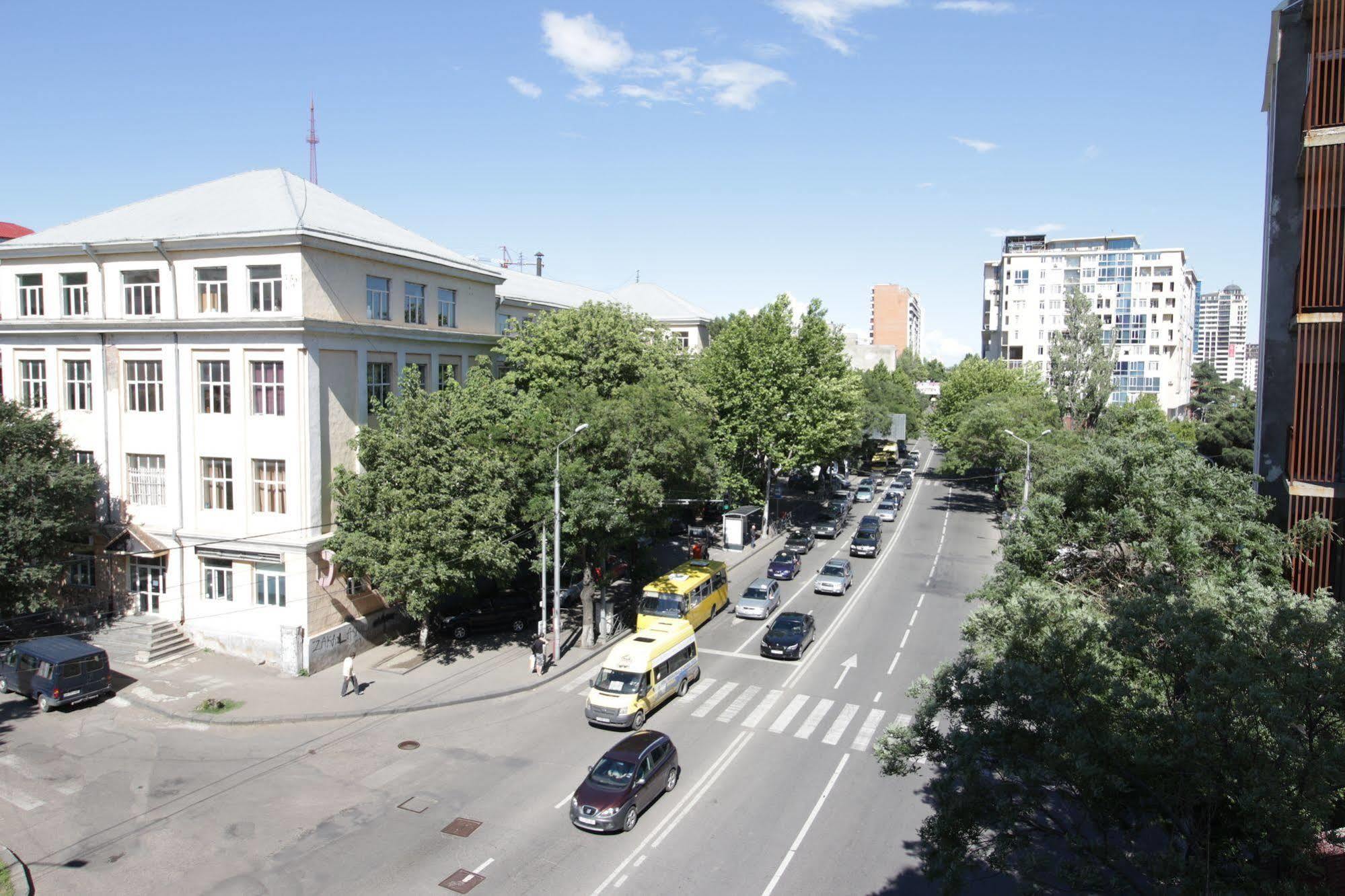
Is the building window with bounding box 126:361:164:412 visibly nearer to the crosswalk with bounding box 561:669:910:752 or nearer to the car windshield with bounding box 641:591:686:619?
the crosswalk with bounding box 561:669:910:752

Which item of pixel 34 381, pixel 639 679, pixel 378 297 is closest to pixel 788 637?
pixel 639 679

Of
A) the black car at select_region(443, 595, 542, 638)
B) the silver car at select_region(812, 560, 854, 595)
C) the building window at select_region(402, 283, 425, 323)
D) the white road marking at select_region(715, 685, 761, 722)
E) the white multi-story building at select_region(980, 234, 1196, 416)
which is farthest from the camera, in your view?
the white multi-story building at select_region(980, 234, 1196, 416)

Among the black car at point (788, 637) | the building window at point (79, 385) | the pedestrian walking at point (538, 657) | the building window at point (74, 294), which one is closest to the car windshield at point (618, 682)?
the pedestrian walking at point (538, 657)

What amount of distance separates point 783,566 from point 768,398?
1078 centimetres

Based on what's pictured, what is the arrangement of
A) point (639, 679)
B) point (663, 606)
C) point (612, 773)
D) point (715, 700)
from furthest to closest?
point (663, 606)
point (715, 700)
point (639, 679)
point (612, 773)

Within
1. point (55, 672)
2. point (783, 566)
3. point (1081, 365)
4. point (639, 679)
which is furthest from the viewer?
point (1081, 365)

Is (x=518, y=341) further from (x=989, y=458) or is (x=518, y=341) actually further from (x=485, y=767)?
(x=989, y=458)

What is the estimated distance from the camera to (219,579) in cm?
2992

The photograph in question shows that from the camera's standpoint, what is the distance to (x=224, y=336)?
2900 cm

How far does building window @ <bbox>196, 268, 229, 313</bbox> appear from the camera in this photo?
29.2 m

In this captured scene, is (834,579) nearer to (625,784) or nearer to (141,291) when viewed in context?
(625,784)

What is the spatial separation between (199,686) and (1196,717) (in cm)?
2832

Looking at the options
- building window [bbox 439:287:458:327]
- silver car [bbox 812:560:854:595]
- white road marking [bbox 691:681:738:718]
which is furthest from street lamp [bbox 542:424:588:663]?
silver car [bbox 812:560:854:595]

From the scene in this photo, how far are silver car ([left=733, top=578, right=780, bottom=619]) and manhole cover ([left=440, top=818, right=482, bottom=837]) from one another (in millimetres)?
18147
